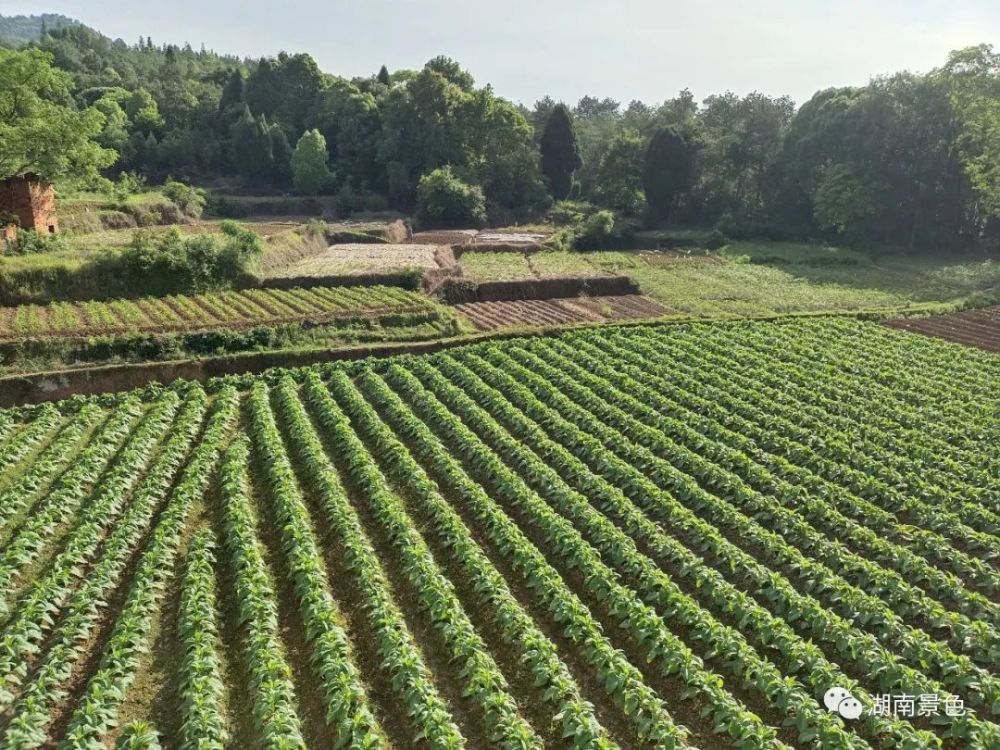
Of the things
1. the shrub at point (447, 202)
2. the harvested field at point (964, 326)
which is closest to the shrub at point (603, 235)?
the shrub at point (447, 202)

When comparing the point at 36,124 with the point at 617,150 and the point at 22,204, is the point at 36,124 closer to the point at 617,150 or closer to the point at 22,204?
the point at 22,204

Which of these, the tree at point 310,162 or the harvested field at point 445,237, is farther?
the tree at point 310,162

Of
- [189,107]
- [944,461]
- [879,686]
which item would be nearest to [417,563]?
[879,686]

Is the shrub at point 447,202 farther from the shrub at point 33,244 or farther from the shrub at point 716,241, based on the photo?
the shrub at point 33,244

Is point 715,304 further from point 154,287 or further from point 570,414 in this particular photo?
point 154,287

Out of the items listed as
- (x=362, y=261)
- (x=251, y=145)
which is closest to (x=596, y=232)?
(x=362, y=261)

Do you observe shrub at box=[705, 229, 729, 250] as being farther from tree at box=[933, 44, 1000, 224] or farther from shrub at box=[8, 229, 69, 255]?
shrub at box=[8, 229, 69, 255]
